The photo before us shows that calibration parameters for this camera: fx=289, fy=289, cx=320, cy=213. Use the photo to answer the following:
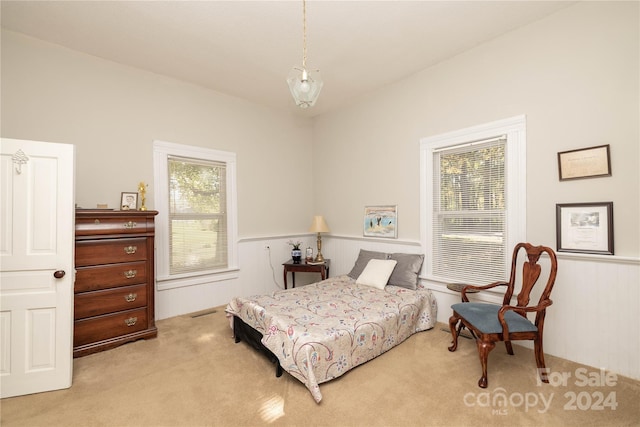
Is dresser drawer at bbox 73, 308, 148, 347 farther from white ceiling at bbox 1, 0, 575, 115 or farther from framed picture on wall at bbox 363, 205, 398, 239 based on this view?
framed picture on wall at bbox 363, 205, 398, 239

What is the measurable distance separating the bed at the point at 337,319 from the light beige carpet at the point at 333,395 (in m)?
0.15

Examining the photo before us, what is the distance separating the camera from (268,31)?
2787mm

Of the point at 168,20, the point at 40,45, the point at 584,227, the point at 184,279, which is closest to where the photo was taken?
the point at 584,227

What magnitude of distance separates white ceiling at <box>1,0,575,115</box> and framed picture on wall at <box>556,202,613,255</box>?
5.84ft

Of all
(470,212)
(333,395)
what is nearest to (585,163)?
(470,212)

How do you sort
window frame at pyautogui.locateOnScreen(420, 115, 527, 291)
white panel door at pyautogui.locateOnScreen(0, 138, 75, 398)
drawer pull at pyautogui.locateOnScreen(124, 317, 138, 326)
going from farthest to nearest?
drawer pull at pyautogui.locateOnScreen(124, 317, 138, 326)
window frame at pyautogui.locateOnScreen(420, 115, 527, 291)
white panel door at pyautogui.locateOnScreen(0, 138, 75, 398)

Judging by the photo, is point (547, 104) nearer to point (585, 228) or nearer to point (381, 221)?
point (585, 228)

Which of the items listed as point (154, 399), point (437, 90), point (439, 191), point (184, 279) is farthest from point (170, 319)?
point (437, 90)

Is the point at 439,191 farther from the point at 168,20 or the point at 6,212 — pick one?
the point at 6,212

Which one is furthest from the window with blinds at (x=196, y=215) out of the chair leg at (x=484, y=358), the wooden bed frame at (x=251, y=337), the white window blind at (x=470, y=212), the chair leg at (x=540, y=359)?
the chair leg at (x=540, y=359)

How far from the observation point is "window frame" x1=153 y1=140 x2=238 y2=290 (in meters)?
3.62

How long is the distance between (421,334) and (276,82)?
354 cm

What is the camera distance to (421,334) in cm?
311

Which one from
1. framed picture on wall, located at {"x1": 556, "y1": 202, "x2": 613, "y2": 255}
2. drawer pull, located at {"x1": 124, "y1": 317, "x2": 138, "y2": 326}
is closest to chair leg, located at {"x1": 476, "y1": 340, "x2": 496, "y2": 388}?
framed picture on wall, located at {"x1": 556, "y1": 202, "x2": 613, "y2": 255}
